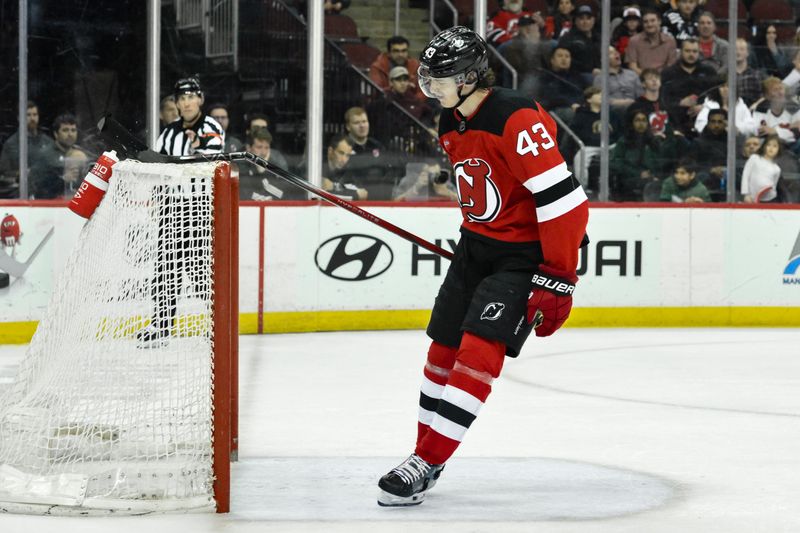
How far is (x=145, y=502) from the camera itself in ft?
10.7

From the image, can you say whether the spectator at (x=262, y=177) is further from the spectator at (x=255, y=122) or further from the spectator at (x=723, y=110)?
the spectator at (x=723, y=110)

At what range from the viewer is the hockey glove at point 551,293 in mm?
3301

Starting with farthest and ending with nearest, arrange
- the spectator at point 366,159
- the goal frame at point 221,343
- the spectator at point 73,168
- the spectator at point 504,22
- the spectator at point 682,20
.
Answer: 1. the spectator at point 682,20
2. the spectator at point 504,22
3. the spectator at point 366,159
4. the spectator at point 73,168
5. the goal frame at point 221,343

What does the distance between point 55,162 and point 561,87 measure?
3.38m

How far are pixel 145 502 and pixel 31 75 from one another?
490 centimetres

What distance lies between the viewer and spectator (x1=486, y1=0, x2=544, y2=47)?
8.81m

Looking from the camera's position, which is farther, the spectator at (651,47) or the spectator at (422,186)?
the spectator at (651,47)

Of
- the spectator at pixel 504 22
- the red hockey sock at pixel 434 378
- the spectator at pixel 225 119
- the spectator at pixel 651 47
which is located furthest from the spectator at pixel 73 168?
the red hockey sock at pixel 434 378

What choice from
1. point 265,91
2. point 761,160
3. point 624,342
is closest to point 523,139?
point 624,342

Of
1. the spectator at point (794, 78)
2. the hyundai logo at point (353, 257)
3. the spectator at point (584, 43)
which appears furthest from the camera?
the spectator at point (794, 78)

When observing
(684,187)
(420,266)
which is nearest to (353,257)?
(420,266)

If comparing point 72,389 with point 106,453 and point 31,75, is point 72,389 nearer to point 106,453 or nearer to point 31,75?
point 106,453

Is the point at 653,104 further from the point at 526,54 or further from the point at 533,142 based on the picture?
the point at 533,142

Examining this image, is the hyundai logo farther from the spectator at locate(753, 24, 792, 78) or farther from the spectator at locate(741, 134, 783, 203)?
the spectator at locate(753, 24, 792, 78)
